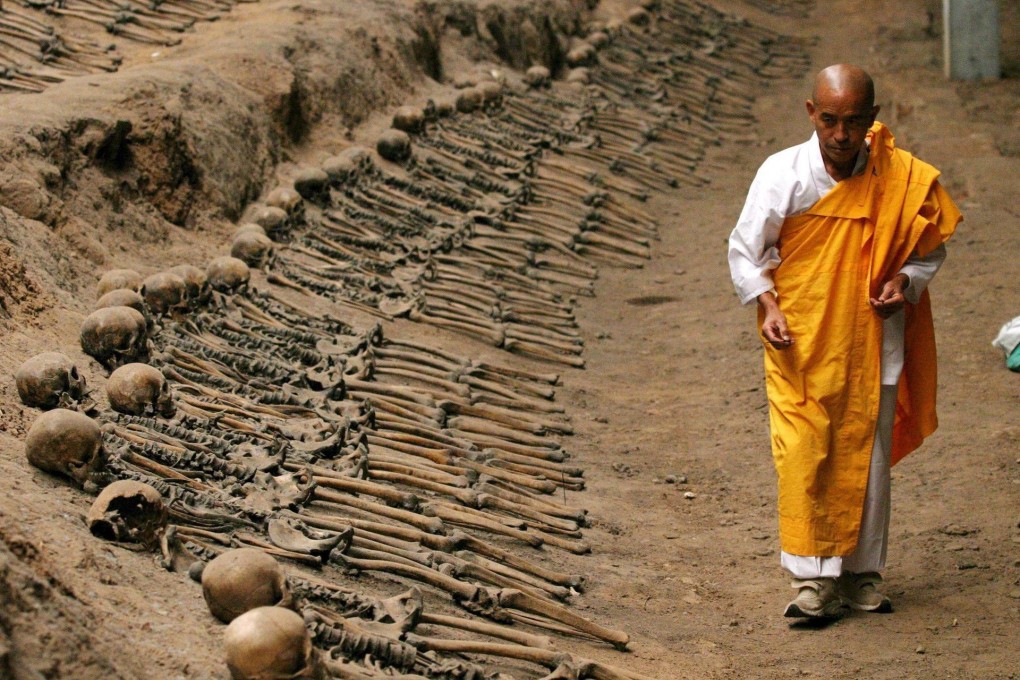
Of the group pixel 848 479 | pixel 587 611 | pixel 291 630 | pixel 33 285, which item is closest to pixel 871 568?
pixel 848 479

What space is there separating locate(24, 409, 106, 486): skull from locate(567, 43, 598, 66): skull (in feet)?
31.1

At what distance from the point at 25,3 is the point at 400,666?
7117 mm

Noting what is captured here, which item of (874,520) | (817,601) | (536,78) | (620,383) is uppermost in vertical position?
(536,78)

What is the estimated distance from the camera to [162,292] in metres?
5.90

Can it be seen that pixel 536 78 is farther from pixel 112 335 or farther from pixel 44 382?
pixel 44 382

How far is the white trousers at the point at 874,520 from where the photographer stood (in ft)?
14.5

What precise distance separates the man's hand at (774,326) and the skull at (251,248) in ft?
11.4

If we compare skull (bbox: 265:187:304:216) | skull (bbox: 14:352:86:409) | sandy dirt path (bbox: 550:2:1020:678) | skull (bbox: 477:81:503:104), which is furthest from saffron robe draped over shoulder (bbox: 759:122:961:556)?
skull (bbox: 477:81:503:104)

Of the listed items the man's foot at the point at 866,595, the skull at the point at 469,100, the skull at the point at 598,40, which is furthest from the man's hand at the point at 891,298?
the skull at the point at 598,40

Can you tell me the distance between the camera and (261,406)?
5.41 metres

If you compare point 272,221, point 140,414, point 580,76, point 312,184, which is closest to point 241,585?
point 140,414

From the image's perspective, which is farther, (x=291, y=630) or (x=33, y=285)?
(x=33, y=285)

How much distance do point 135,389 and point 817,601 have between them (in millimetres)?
2581

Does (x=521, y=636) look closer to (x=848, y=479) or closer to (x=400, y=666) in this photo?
(x=400, y=666)
